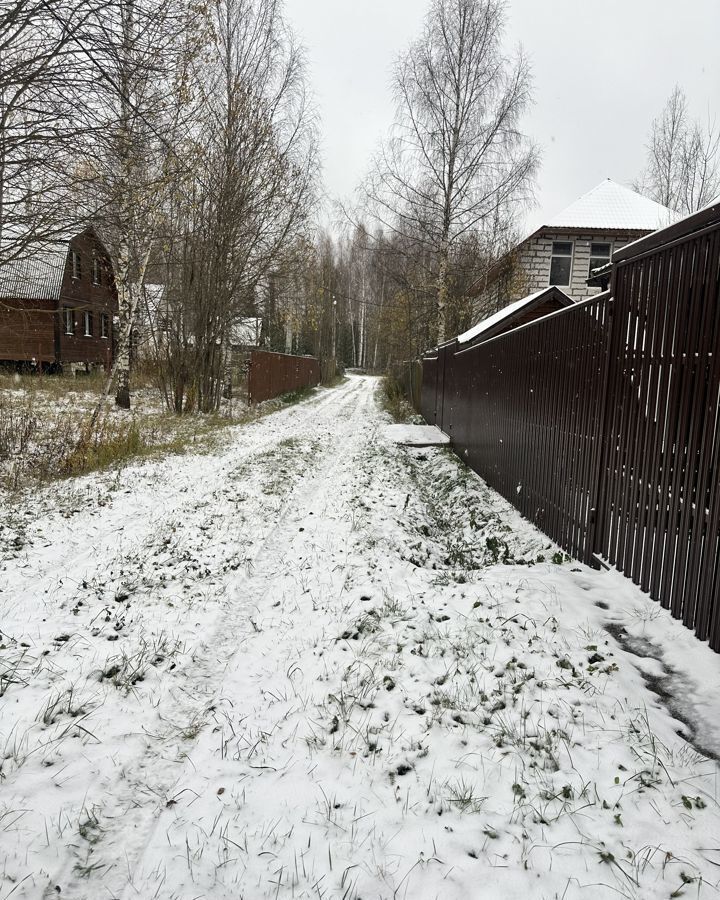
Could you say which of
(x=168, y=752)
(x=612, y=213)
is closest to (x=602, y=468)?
(x=168, y=752)

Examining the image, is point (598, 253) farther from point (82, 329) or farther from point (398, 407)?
point (82, 329)

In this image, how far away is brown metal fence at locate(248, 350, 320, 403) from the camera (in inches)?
770

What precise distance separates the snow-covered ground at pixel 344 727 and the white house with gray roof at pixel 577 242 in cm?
1777

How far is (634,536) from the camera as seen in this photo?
12.3 ft

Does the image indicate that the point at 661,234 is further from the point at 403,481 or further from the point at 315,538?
the point at 403,481

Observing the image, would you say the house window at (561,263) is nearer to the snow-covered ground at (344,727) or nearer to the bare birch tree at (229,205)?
the bare birch tree at (229,205)

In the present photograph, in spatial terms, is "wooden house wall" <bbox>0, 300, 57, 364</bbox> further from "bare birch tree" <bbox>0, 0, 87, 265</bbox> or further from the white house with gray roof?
"bare birch tree" <bbox>0, 0, 87, 265</bbox>

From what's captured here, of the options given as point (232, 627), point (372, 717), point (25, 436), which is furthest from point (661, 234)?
point (25, 436)

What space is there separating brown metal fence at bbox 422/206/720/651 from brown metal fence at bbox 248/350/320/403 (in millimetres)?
14476

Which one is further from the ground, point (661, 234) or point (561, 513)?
point (661, 234)

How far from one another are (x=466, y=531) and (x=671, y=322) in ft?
11.9

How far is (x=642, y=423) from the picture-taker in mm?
3621

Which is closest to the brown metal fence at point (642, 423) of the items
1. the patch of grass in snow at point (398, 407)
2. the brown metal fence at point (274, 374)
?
the patch of grass in snow at point (398, 407)

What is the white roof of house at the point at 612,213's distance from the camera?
66.7ft
